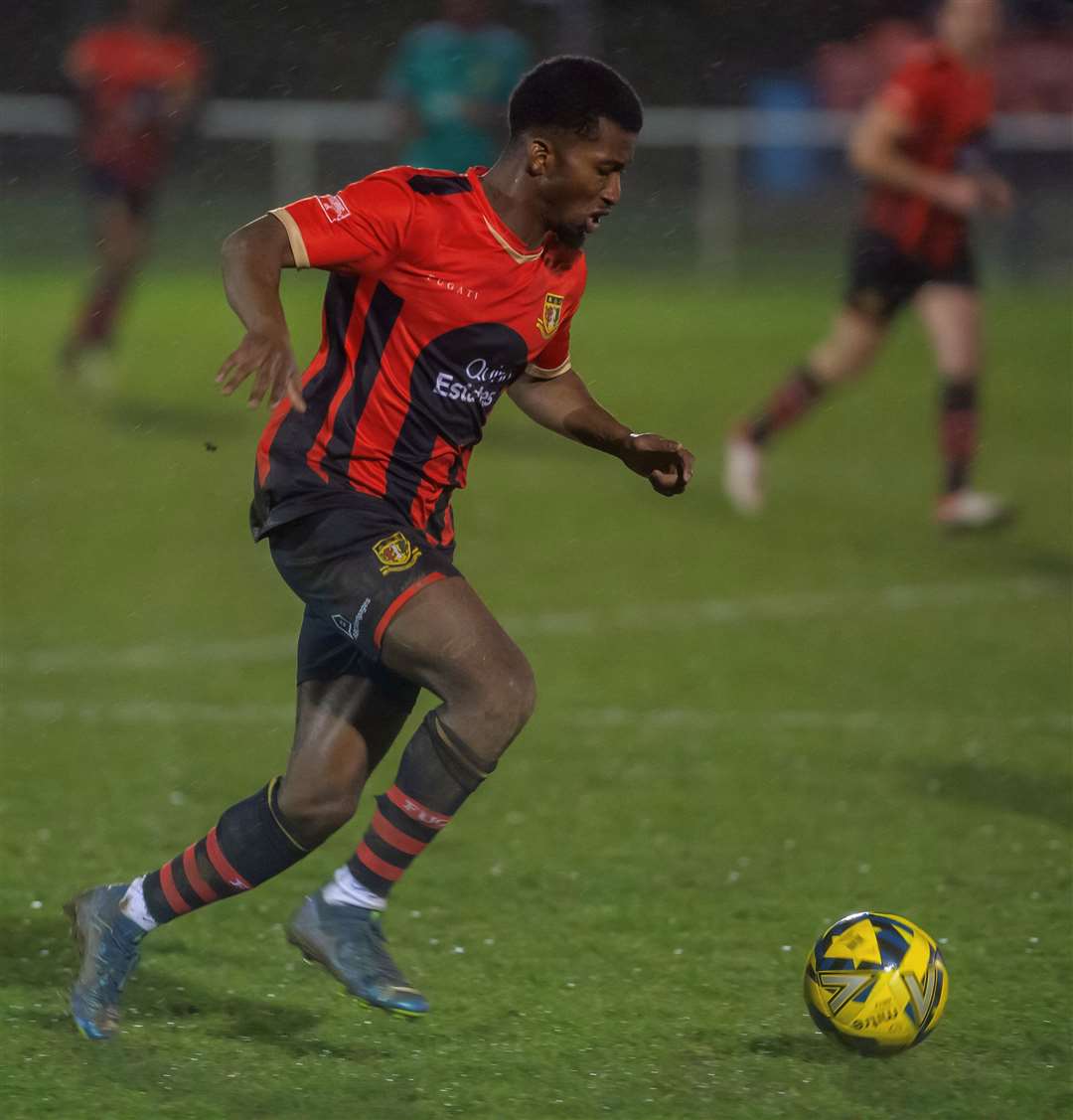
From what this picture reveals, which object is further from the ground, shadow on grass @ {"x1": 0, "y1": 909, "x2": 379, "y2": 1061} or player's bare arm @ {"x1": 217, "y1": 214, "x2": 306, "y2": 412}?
player's bare arm @ {"x1": 217, "y1": 214, "x2": 306, "y2": 412}

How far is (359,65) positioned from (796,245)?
8.06m

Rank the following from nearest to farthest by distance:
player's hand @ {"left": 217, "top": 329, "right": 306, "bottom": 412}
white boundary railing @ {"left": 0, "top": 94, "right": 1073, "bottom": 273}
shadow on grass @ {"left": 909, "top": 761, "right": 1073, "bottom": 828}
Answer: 1. player's hand @ {"left": 217, "top": 329, "right": 306, "bottom": 412}
2. shadow on grass @ {"left": 909, "top": 761, "right": 1073, "bottom": 828}
3. white boundary railing @ {"left": 0, "top": 94, "right": 1073, "bottom": 273}

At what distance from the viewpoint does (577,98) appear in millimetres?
4605

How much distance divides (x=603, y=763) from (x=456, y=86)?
22.8ft

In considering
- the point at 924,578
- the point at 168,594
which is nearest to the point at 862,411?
the point at 924,578

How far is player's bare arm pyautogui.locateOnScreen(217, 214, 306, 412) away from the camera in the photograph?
407 centimetres

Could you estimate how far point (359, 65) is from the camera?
25.8 m

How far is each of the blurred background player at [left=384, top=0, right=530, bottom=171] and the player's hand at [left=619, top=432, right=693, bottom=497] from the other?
28.0 feet

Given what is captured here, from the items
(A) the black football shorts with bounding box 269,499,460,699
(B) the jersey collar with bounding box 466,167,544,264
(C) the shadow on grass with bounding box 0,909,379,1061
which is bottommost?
(C) the shadow on grass with bounding box 0,909,379,1061

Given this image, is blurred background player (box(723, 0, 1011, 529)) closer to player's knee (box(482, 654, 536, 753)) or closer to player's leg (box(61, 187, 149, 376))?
player's leg (box(61, 187, 149, 376))

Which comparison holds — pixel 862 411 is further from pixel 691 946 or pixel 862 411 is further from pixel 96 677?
pixel 691 946

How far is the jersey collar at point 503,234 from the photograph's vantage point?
4.71m

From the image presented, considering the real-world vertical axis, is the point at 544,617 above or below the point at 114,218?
below

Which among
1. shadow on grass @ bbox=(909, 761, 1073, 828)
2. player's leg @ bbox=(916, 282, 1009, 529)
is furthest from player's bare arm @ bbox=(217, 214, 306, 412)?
player's leg @ bbox=(916, 282, 1009, 529)
